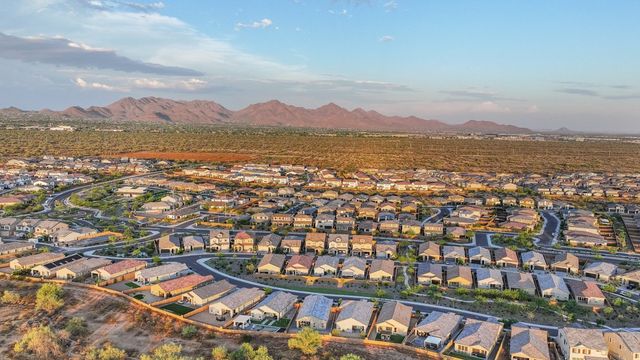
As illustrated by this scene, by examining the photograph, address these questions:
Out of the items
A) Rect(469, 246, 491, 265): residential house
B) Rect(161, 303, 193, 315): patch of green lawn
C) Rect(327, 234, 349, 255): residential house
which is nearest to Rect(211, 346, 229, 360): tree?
Rect(161, 303, 193, 315): patch of green lawn

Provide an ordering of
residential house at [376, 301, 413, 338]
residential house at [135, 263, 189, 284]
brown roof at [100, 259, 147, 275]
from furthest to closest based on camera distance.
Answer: brown roof at [100, 259, 147, 275], residential house at [135, 263, 189, 284], residential house at [376, 301, 413, 338]

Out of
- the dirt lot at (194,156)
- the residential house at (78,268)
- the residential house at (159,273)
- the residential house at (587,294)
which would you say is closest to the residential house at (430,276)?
the residential house at (587,294)

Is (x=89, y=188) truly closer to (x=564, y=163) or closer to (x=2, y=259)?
(x=2, y=259)

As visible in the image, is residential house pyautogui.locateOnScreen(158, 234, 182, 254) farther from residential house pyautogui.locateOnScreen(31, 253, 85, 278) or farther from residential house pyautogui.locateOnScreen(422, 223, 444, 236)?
residential house pyautogui.locateOnScreen(422, 223, 444, 236)

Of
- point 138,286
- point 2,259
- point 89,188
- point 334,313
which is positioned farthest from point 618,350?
point 89,188

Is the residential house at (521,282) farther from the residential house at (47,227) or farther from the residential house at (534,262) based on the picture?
the residential house at (47,227)

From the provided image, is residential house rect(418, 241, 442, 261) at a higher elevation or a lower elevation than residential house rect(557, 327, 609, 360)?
higher
